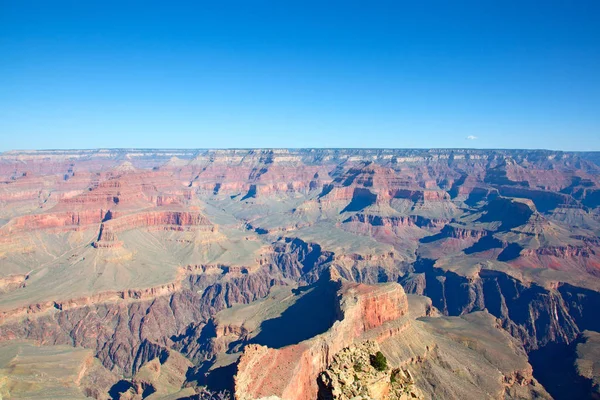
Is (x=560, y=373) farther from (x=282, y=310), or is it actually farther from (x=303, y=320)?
(x=282, y=310)

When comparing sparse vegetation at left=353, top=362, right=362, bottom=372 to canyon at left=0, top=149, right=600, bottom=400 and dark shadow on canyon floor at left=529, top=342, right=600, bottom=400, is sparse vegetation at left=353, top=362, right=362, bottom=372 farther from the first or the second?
dark shadow on canyon floor at left=529, top=342, right=600, bottom=400

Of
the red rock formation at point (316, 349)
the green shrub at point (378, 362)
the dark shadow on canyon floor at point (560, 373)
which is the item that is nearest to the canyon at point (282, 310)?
the red rock formation at point (316, 349)

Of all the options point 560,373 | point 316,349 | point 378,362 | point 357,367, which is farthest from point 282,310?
point 357,367

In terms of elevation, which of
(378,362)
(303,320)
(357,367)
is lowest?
(303,320)

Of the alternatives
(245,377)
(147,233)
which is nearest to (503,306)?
(245,377)

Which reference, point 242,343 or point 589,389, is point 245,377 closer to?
point 242,343

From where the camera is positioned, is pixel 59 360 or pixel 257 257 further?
pixel 257 257

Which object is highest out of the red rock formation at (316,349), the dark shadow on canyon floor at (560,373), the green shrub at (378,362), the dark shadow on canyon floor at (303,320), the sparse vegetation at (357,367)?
the sparse vegetation at (357,367)

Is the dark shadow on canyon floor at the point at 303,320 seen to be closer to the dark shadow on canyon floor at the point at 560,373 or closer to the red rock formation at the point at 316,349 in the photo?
the red rock formation at the point at 316,349

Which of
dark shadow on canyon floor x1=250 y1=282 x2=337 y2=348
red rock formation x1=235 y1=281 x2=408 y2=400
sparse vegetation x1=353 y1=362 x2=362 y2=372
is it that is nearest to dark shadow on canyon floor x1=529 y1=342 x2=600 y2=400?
red rock formation x1=235 y1=281 x2=408 y2=400

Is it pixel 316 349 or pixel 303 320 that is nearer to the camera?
pixel 316 349

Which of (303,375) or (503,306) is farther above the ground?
(303,375)
